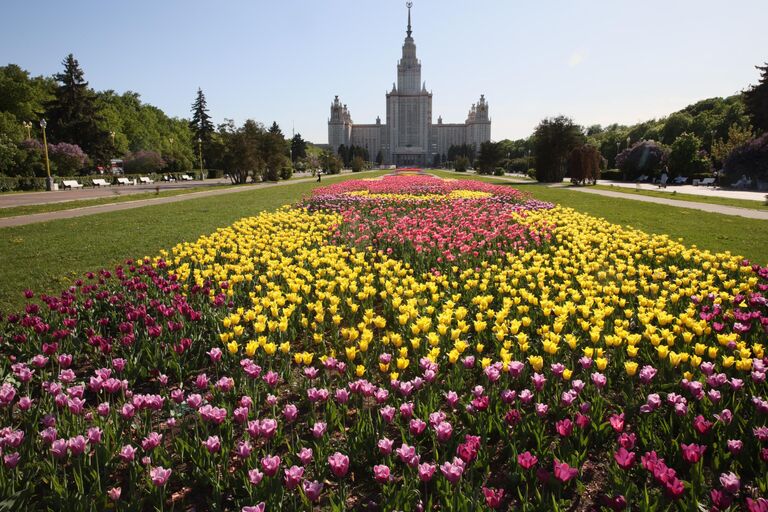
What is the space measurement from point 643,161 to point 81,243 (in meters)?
53.5

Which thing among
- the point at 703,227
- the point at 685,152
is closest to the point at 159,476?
the point at 703,227

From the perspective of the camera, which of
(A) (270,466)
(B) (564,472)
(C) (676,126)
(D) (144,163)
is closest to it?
(B) (564,472)

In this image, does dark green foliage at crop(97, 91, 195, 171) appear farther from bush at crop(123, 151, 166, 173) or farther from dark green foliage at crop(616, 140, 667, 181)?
dark green foliage at crop(616, 140, 667, 181)

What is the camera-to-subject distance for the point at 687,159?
4497 cm

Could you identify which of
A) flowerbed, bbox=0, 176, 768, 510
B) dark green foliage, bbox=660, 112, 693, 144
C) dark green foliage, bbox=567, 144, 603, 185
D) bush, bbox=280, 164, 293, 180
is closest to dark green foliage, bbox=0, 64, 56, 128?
bush, bbox=280, 164, 293, 180

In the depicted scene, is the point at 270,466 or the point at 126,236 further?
the point at 126,236

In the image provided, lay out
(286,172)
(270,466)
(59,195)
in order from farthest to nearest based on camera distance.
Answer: (286,172), (59,195), (270,466)

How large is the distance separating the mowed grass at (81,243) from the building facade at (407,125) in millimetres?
155197

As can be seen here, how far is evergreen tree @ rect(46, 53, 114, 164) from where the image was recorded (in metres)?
48.8

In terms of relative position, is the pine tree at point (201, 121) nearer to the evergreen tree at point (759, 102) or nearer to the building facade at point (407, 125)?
the evergreen tree at point (759, 102)

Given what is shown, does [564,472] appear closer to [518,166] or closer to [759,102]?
[759,102]

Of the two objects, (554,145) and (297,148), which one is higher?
(297,148)

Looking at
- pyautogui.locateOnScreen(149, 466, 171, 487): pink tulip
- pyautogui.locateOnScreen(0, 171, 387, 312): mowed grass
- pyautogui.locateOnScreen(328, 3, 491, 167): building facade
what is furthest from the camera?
pyautogui.locateOnScreen(328, 3, 491, 167): building facade

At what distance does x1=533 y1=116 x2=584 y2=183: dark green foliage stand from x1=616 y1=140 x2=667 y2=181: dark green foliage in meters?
13.3
